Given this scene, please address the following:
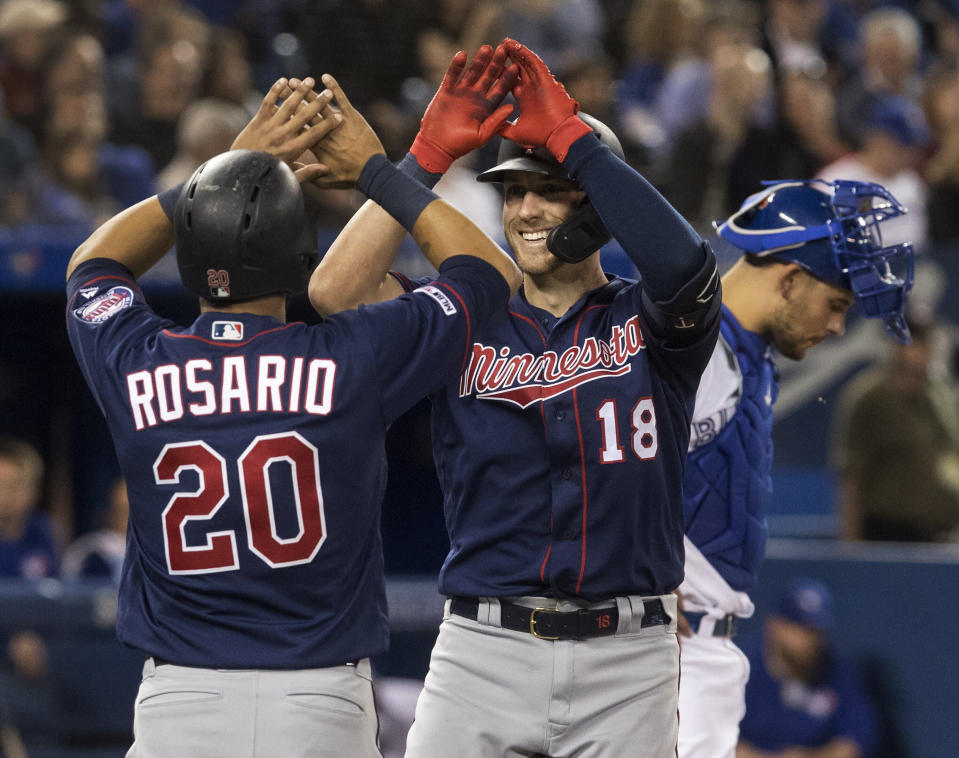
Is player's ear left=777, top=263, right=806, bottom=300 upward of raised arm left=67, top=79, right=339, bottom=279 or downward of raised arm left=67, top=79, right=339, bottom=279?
downward

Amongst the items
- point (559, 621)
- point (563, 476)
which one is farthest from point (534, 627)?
point (563, 476)

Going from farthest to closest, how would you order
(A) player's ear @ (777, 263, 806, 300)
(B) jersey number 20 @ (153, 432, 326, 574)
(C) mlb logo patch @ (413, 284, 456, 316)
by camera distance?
1. (A) player's ear @ (777, 263, 806, 300)
2. (C) mlb logo patch @ (413, 284, 456, 316)
3. (B) jersey number 20 @ (153, 432, 326, 574)

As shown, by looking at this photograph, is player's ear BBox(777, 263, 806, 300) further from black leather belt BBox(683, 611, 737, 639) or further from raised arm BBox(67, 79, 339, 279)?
raised arm BBox(67, 79, 339, 279)

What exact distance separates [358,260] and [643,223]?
0.68m

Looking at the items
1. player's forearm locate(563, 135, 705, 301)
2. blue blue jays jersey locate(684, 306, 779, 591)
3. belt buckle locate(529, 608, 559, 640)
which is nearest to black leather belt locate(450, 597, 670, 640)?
belt buckle locate(529, 608, 559, 640)

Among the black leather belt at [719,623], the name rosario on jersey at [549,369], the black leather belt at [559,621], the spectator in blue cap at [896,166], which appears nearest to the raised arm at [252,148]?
the name rosario on jersey at [549,369]

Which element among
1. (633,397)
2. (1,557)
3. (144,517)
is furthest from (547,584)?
(1,557)

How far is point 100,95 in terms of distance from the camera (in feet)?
27.3

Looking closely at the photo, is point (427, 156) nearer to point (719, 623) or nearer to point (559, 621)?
point (559, 621)

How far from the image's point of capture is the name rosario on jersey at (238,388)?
2.71m

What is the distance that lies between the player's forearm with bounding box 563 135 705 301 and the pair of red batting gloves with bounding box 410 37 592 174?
0.10 metres

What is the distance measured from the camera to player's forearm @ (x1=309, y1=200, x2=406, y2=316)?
3.21m

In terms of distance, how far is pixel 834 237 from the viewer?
3.62m

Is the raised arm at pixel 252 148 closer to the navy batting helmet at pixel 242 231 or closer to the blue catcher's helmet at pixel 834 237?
the navy batting helmet at pixel 242 231
